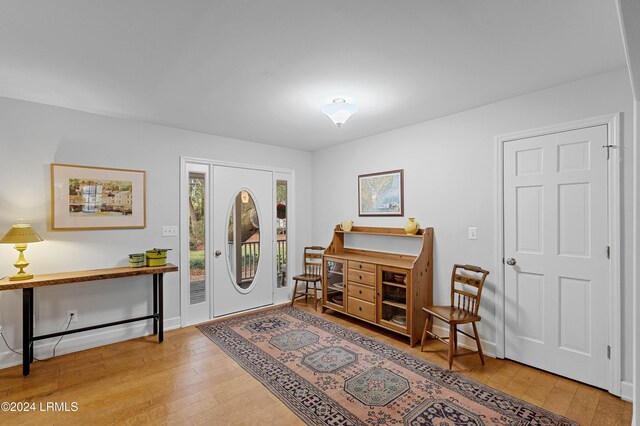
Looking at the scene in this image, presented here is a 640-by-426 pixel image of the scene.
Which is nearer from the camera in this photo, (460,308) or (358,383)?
(358,383)

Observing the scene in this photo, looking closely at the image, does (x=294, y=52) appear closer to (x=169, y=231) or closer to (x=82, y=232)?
(x=169, y=231)

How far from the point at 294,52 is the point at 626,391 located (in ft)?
11.0

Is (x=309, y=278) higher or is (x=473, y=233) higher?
(x=473, y=233)

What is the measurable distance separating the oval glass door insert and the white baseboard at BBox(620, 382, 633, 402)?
3902 mm

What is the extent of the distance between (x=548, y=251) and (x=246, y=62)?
9.54 feet

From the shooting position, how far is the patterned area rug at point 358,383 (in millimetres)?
2080

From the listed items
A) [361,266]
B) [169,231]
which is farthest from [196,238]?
[361,266]

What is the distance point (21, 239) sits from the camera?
261 cm

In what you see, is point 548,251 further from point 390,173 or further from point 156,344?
point 156,344

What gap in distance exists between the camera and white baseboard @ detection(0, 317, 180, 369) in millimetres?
2836

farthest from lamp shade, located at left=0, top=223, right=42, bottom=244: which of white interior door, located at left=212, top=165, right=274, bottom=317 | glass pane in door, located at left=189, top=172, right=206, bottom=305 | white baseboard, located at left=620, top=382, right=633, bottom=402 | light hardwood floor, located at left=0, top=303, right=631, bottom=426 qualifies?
white baseboard, located at left=620, top=382, right=633, bottom=402

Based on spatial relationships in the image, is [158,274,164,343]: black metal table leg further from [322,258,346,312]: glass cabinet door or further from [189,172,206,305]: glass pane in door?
[322,258,346,312]: glass cabinet door

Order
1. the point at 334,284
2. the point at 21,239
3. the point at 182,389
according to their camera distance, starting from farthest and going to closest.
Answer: the point at 334,284
the point at 21,239
the point at 182,389

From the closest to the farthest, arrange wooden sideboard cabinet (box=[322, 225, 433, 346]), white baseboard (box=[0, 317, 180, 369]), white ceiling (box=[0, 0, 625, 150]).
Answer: white ceiling (box=[0, 0, 625, 150])
white baseboard (box=[0, 317, 180, 369])
wooden sideboard cabinet (box=[322, 225, 433, 346])
